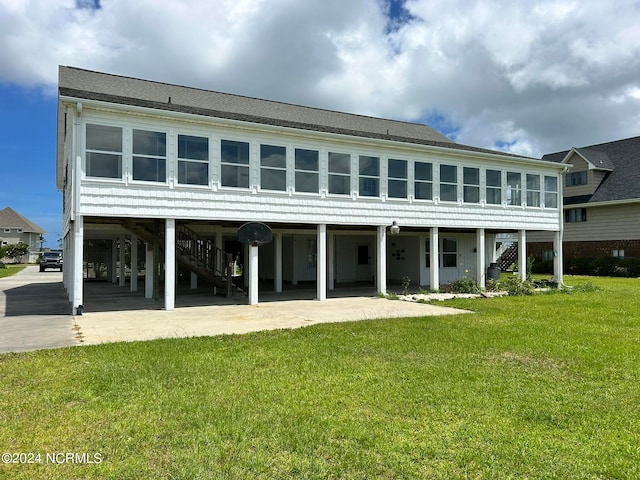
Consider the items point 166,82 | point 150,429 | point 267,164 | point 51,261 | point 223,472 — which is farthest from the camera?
point 51,261

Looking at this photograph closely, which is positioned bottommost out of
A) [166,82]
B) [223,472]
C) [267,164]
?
[223,472]

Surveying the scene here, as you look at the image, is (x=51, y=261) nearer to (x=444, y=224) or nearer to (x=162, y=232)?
(x=162, y=232)

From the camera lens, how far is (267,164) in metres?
13.7

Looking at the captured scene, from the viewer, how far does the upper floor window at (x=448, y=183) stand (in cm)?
1688

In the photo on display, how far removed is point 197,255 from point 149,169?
13.5ft

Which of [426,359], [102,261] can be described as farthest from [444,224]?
[102,261]

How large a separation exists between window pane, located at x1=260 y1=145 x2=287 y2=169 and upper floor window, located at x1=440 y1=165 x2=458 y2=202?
628cm

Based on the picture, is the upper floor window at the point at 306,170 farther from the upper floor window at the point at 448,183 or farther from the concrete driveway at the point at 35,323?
the concrete driveway at the point at 35,323

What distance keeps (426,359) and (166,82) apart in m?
17.9

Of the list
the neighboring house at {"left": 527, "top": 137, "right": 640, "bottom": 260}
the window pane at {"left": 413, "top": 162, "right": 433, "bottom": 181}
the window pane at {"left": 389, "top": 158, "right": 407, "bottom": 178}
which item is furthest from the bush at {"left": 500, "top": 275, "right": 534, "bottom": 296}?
the neighboring house at {"left": 527, "top": 137, "right": 640, "bottom": 260}

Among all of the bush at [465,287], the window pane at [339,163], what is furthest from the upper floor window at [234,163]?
the bush at [465,287]

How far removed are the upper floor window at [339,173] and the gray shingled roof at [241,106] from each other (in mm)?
817

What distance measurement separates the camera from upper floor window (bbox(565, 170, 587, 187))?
3075 cm

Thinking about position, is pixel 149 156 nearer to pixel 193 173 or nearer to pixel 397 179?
pixel 193 173
